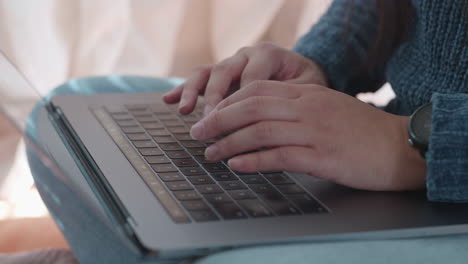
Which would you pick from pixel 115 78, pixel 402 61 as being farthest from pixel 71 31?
pixel 402 61

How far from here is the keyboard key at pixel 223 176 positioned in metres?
0.49

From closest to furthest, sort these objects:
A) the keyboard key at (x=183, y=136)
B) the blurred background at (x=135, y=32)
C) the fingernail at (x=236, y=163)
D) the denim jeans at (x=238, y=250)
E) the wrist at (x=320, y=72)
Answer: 1. the denim jeans at (x=238, y=250)
2. the fingernail at (x=236, y=163)
3. the keyboard key at (x=183, y=136)
4. the wrist at (x=320, y=72)
5. the blurred background at (x=135, y=32)

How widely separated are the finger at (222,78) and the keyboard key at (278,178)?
0.13m

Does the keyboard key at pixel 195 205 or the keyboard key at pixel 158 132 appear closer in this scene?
the keyboard key at pixel 195 205

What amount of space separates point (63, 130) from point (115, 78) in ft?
0.80

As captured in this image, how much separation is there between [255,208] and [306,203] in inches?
1.9

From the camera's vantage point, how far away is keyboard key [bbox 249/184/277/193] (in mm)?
476

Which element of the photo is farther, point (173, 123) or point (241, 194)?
point (173, 123)

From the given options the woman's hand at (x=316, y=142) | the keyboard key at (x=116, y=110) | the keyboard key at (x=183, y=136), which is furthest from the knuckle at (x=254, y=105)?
the keyboard key at (x=116, y=110)

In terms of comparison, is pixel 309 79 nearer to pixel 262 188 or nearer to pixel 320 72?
pixel 320 72

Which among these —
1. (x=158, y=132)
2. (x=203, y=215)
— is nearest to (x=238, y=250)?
(x=203, y=215)

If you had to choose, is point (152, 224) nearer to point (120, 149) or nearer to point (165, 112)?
point (120, 149)

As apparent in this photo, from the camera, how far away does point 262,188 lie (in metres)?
0.48

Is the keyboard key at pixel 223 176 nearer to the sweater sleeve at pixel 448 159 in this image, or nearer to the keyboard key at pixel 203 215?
the keyboard key at pixel 203 215
